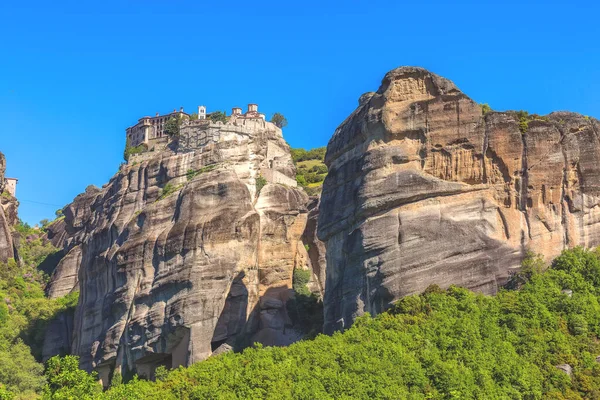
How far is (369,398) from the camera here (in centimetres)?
4459

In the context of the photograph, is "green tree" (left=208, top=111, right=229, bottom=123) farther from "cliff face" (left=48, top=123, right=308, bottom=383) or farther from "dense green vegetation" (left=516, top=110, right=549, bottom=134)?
"dense green vegetation" (left=516, top=110, right=549, bottom=134)

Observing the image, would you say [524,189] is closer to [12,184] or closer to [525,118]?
[525,118]

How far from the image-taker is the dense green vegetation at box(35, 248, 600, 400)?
4516 centimetres

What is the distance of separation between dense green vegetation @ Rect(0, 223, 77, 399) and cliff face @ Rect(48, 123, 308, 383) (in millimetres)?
3713

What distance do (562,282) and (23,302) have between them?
48591 mm

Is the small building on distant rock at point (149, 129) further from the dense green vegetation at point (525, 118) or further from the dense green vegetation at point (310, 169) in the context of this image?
the dense green vegetation at point (525, 118)

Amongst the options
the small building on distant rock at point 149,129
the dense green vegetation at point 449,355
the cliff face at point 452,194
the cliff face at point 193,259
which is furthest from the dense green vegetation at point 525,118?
the small building on distant rock at point 149,129

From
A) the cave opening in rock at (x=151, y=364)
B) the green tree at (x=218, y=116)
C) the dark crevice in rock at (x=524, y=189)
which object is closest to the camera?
the dark crevice in rock at (x=524, y=189)

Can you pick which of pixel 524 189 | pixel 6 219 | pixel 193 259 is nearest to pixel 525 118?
pixel 524 189

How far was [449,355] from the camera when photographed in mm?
46938

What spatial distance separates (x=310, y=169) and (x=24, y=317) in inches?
1326

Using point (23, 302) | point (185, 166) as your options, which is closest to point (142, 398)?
point (185, 166)

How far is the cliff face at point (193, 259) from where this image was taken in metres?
65.5

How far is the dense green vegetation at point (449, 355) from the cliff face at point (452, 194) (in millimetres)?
1338
